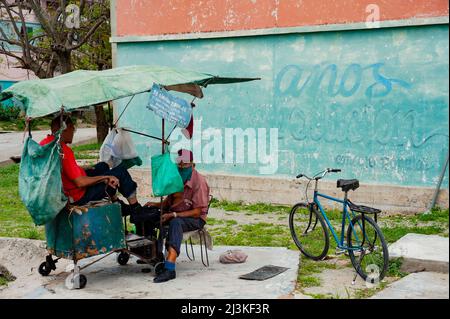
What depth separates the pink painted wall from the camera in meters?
9.41

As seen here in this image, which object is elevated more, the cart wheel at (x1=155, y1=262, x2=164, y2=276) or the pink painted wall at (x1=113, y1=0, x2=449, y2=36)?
the pink painted wall at (x1=113, y1=0, x2=449, y2=36)

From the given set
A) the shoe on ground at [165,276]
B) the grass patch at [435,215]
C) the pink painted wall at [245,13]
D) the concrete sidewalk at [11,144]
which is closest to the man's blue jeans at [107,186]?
the shoe on ground at [165,276]

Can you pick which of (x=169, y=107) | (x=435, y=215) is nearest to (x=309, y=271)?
(x=169, y=107)

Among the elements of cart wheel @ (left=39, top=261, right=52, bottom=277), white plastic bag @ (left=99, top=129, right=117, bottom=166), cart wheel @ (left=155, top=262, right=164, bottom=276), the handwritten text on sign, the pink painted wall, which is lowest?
cart wheel @ (left=39, top=261, right=52, bottom=277)

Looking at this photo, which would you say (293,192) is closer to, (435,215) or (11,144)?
(435,215)

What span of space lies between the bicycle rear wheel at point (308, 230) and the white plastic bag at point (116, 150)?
2135 mm

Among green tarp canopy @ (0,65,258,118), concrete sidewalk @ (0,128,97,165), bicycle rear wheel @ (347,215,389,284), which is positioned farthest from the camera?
concrete sidewalk @ (0,128,97,165)

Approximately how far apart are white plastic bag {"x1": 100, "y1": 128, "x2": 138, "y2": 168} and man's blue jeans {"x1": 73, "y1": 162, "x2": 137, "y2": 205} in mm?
221

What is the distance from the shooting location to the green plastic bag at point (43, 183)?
18.6ft

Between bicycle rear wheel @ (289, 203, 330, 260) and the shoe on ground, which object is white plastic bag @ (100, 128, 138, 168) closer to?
the shoe on ground

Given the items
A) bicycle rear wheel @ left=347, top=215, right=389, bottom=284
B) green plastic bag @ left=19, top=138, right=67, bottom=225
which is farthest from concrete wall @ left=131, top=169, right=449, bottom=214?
green plastic bag @ left=19, top=138, right=67, bottom=225

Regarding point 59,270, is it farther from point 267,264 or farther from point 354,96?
point 354,96

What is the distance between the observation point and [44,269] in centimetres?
658

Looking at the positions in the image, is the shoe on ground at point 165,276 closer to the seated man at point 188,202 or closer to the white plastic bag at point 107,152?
the seated man at point 188,202
